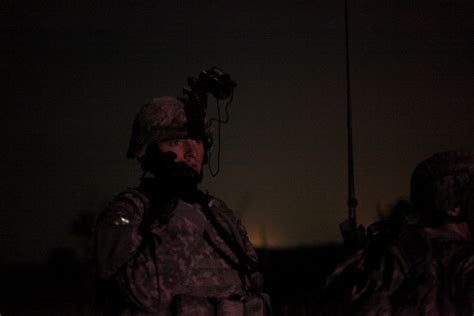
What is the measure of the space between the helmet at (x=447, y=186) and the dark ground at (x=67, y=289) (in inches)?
39.2

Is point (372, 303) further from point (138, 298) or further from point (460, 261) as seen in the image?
point (138, 298)

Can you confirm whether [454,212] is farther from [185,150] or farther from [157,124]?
[157,124]

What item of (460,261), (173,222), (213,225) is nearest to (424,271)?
(460,261)

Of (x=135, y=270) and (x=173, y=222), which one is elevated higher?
(x=173, y=222)

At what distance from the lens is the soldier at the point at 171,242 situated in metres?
2.56

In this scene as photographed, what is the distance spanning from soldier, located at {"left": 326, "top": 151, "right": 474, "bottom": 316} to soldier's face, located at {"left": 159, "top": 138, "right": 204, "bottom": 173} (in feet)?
2.84

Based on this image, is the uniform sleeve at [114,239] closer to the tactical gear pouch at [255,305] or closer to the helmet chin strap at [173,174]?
the helmet chin strap at [173,174]

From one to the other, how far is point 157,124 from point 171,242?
599mm

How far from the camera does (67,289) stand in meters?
3.97

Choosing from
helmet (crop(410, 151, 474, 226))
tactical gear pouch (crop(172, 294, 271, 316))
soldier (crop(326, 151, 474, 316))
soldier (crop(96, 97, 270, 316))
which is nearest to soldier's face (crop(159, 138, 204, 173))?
soldier (crop(96, 97, 270, 316))

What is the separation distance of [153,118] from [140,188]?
33 centimetres

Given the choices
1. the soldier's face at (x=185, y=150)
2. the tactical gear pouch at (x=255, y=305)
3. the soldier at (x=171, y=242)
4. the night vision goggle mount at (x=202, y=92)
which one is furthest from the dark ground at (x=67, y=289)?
the night vision goggle mount at (x=202, y=92)

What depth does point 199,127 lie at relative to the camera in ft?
9.82


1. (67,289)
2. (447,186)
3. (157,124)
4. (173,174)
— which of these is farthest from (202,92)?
(67,289)
